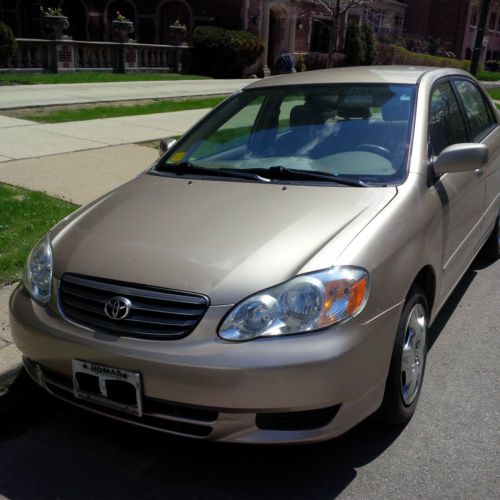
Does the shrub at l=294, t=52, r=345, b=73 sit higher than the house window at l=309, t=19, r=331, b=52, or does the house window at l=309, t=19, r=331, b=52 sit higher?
the house window at l=309, t=19, r=331, b=52

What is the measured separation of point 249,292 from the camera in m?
2.64

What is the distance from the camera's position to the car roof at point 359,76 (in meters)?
4.20

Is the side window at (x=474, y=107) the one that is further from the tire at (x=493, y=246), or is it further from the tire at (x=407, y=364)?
the tire at (x=407, y=364)

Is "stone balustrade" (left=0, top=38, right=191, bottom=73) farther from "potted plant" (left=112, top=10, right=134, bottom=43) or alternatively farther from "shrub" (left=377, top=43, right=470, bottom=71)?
"shrub" (left=377, top=43, right=470, bottom=71)

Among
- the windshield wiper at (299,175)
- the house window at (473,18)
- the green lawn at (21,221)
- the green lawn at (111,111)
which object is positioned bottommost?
the green lawn at (111,111)

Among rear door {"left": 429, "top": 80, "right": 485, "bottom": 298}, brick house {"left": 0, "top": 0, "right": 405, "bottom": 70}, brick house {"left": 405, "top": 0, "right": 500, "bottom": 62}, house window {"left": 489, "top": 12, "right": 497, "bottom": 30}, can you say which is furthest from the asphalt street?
house window {"left": 489, "top": 12, "right": 497, "bottom": 30}

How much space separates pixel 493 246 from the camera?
578cm

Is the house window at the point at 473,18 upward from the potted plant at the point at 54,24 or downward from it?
upward

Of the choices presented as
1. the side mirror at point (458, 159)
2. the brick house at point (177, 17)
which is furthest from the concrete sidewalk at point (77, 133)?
the brick house at point (177, 17)

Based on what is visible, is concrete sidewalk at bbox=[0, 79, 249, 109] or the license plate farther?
concrete sidewalk at bbox=[0, 79, 249, 109]

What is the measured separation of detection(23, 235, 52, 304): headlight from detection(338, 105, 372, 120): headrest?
6.37ft

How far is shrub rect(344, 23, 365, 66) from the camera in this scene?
32.9 metres

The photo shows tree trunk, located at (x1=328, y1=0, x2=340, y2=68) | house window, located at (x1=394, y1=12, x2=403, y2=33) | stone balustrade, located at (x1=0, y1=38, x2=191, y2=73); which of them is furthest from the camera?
house window, located at (x1=394, y1=12, x2=403, y2=33)

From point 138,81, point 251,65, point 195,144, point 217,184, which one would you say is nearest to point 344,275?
point 217,184
